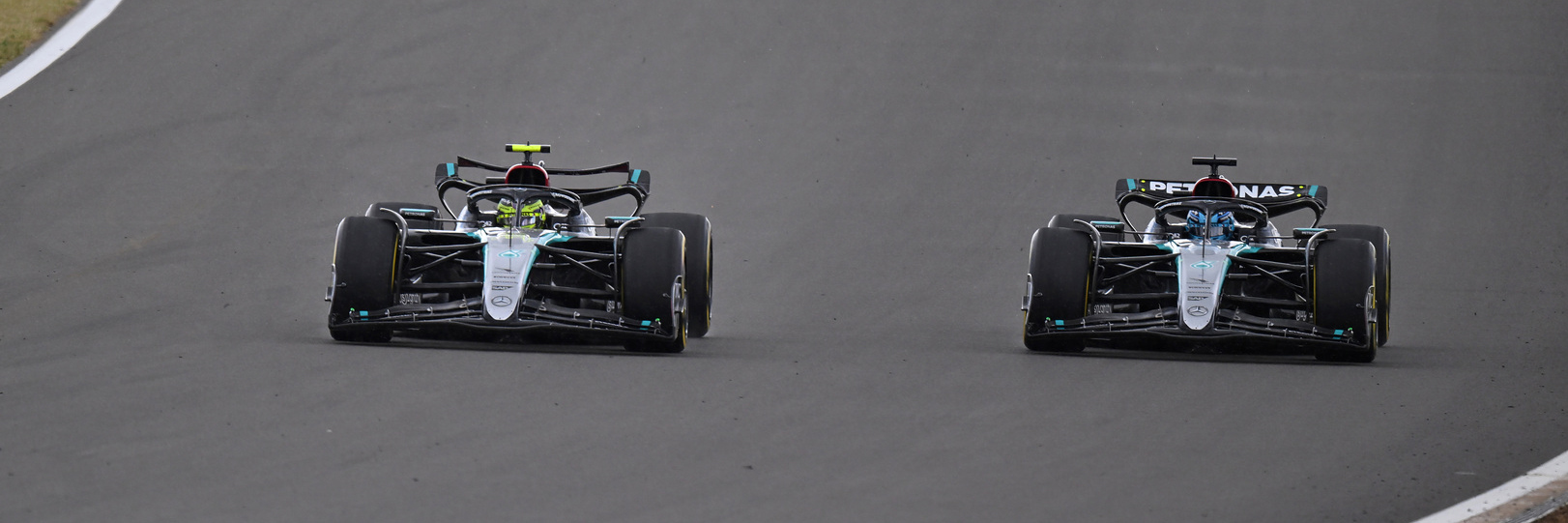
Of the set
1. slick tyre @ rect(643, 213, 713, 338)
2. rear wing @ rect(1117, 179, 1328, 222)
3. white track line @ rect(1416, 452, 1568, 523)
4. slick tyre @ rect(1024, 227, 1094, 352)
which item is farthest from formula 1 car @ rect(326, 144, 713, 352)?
white track line @ rect(1416, 452, 1568, 523)

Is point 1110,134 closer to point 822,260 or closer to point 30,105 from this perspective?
point 822,260

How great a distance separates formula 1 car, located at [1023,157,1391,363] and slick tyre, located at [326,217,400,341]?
13.9 ft

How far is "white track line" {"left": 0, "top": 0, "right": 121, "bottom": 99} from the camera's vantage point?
24.7 meters

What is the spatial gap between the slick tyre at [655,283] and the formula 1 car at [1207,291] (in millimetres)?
2404

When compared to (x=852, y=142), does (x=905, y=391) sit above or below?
below

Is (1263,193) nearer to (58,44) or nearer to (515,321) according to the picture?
(515,321)

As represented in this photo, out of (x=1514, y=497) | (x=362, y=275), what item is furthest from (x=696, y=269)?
(x=1514, y=497)

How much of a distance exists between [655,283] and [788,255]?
22.7 feet

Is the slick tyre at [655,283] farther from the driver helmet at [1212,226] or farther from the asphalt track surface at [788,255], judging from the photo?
the driver helmet at [1212,226]

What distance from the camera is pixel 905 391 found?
11.5 metres

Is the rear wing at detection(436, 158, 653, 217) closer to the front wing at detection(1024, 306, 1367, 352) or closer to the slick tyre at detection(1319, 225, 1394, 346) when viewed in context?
the front wing at detection(1024, 306, 1367, 352)

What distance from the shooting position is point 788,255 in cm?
1988

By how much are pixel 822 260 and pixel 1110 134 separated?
25.3 ft

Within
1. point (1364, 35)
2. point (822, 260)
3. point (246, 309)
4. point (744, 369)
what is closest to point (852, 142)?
point (822, 260)
